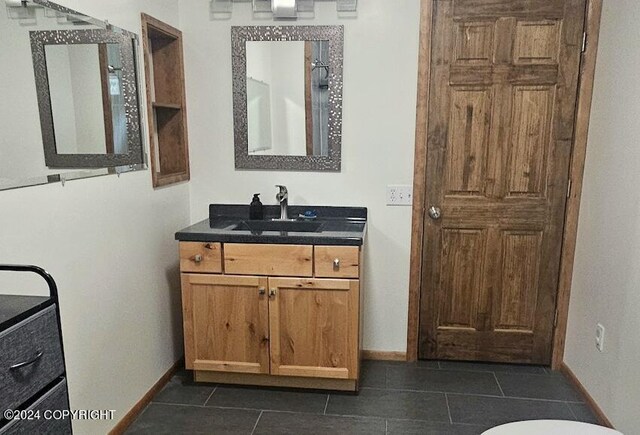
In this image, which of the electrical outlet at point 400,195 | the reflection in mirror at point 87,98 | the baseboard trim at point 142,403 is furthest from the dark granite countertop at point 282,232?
the baseboard trim at point 142,403

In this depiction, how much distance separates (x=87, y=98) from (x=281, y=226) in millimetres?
1224

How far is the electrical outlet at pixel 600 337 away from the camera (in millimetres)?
2295

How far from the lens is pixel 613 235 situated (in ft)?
7.28

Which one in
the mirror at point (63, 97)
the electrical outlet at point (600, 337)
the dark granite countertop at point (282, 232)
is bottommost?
the electrical outlet at point (600, 337)

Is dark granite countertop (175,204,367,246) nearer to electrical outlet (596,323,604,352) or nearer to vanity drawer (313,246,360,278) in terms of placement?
vanity drawer (313,246,360,278)

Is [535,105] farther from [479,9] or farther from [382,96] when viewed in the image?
[382,96]

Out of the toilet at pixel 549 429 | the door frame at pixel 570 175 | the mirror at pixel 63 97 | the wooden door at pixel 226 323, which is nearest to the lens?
the toilet at pixel 549 429

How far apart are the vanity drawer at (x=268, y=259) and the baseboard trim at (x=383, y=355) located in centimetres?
90

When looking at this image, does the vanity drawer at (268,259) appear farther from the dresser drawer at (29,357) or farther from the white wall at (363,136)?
the dresser drawer at (29,357)

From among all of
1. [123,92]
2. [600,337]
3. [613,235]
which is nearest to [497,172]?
[613,235]

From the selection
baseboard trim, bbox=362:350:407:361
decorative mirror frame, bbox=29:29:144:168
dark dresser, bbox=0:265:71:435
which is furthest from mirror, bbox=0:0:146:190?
baseboard trim, bbox=362:350:407:361

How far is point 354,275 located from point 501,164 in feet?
3.66

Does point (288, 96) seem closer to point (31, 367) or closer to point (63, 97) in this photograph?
point (63, 97)

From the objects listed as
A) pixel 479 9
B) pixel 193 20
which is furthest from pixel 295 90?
pixel 479 9
